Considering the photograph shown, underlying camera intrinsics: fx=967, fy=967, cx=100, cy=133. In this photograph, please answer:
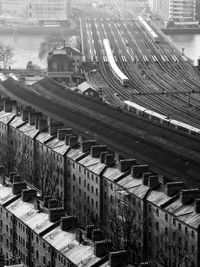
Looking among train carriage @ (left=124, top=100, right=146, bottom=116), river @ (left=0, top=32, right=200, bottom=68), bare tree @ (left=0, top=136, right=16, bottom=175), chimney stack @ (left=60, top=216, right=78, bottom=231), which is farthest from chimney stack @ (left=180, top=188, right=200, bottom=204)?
river @ (left=0, top=32, right=200, bottom=68)

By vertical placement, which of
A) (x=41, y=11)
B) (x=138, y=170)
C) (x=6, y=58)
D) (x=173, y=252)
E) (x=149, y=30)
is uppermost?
(x=138, y=170)

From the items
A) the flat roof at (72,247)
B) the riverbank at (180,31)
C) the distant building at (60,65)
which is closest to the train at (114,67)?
the distant building at (60,65)

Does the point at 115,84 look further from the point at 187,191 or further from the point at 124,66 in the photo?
the point at 187,191

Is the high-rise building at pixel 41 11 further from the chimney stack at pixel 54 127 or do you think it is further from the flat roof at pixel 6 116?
the chimney stack at pixel 54 127

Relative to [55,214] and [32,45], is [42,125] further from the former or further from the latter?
[32,45]

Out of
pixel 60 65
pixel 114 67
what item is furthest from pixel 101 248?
pixel 114 67

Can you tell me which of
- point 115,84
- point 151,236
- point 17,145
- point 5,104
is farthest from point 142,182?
point 115,84
